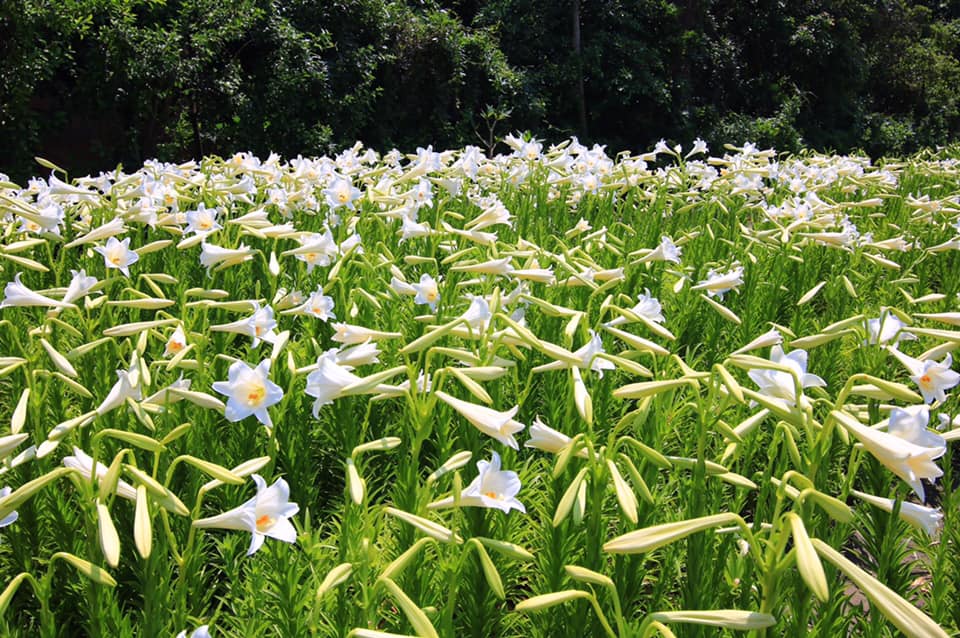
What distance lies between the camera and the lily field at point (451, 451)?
1.12m

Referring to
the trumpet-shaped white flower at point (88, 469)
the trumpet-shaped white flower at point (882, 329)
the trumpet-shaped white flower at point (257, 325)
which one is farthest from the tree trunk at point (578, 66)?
the trumpet-shaped white flower at point (88, 469)

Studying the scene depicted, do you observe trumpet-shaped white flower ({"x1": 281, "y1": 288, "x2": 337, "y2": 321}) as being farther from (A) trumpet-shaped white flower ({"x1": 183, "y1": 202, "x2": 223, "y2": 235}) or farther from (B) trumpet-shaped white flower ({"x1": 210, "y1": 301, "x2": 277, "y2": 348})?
(A) trumpet-shaped white flower ({"x1": 183, "y1": 202, "x2": 223, "y2": 235})

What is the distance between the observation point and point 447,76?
9938 mm

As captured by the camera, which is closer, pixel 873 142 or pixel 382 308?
pixel 382 308

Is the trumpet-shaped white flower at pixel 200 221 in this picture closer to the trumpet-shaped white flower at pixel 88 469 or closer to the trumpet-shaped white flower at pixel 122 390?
the trumpet-shaped white flower at pixel 122 390

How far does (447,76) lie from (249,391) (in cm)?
926

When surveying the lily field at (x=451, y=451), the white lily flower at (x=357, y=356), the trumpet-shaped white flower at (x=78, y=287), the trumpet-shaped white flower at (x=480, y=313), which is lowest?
the lily field at (x=451, y=451)

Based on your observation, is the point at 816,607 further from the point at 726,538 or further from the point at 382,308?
the point at 382,308

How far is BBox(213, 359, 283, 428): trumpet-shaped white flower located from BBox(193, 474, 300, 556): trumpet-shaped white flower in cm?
16

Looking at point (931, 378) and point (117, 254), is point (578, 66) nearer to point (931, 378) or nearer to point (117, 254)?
point (117, 254)

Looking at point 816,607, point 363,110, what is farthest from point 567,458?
point 363,110

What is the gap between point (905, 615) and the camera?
84cm

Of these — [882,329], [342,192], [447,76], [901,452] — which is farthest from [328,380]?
[447,76]

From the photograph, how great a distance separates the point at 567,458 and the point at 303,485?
91 cm
